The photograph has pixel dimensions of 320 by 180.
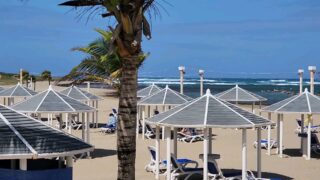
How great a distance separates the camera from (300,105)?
16.7 metres

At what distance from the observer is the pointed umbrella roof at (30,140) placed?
7387 mm

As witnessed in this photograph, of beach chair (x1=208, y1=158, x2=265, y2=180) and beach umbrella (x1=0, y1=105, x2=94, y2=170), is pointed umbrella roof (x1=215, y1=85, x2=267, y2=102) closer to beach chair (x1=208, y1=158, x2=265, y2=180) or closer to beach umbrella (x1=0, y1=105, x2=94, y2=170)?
beach chair (x1=208, y1=158, x2=265, y2=180)

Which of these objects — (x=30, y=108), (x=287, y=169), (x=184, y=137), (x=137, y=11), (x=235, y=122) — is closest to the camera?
(x=137, y=11)

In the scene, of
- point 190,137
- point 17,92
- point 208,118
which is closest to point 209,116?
point 208,118

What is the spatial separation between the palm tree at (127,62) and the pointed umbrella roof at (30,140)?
4.30 feet

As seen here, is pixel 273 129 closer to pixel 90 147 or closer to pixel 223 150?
pixel 223 150

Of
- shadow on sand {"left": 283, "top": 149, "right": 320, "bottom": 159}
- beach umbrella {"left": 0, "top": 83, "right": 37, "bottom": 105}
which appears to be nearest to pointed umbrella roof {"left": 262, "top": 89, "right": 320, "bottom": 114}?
shadow on sand {"left": 283, "top": 149, "right": 320, "bottom": 159}

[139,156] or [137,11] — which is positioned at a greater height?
[137,11]

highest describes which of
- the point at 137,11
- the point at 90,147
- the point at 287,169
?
the point at 137,11

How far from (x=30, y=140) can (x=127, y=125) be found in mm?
1753

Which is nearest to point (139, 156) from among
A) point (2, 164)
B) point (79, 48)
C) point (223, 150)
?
point (223, 150)

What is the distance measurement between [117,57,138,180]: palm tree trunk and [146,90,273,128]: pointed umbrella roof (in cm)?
485

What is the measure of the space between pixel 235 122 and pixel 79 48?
17185mm

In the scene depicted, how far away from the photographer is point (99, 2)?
Answer: 689 centimetres
